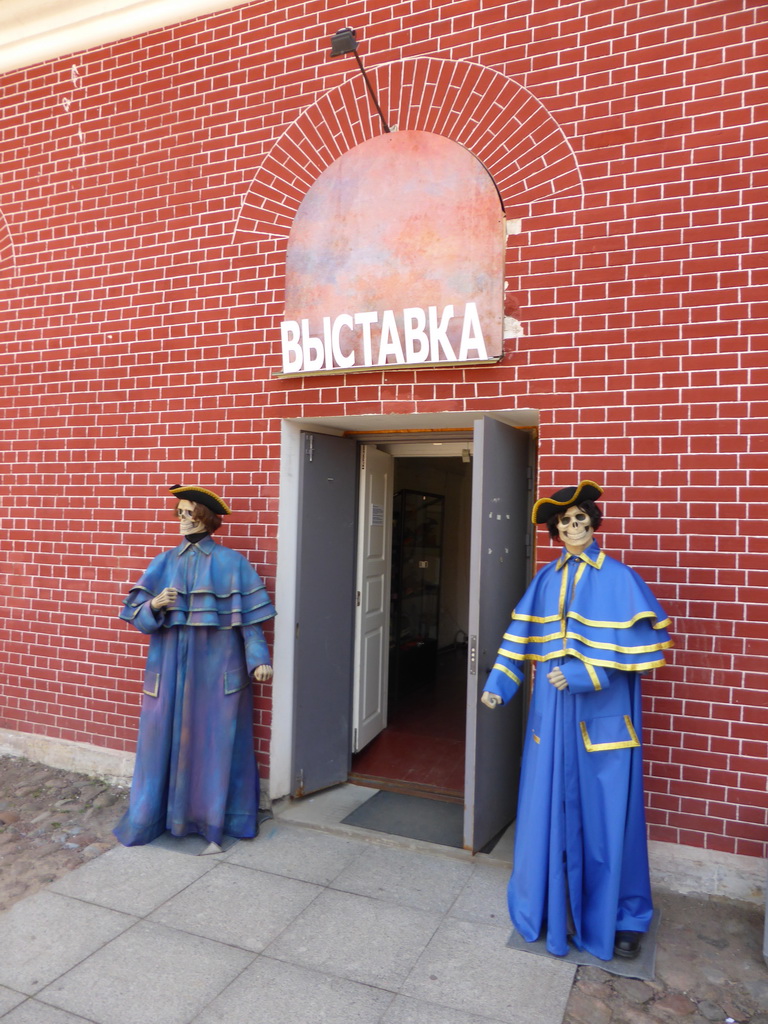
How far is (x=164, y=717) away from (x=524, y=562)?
94.5 inches

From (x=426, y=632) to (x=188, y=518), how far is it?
5573mm

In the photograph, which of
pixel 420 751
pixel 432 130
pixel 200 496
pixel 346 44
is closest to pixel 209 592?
pixel 200 496

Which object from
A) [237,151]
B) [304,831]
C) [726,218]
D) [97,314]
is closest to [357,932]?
[304,831]

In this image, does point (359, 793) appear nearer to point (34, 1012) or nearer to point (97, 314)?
point (34, 1012)

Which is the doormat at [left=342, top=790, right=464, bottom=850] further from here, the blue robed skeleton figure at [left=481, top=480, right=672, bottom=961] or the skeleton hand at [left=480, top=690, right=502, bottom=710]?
the skeleton hand at [left=480, top=690, right=502, bottom=710]

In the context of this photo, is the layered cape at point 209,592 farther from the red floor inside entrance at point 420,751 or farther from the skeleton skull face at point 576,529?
the skeleton skull face at point 576,529

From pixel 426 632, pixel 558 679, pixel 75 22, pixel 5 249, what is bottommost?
pixel 426 632

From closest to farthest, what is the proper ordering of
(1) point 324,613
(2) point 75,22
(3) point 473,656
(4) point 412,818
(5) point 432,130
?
(3) point 473,656 < (5) point 432,130 < (4) point 412,818 < (1) point 324,613 < (2) point 75,22

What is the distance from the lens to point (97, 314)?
17.3ft

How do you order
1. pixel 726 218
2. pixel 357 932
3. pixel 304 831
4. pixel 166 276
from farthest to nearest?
1. pixel 166 276
2. pixel 304 831
3. pixel 726 218
4. pixel 357 932

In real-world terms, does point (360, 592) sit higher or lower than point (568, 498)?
lower

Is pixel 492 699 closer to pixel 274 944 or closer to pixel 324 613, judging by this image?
pixel 274 944

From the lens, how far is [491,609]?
13.0 ft

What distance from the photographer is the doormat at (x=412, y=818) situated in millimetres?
4297
